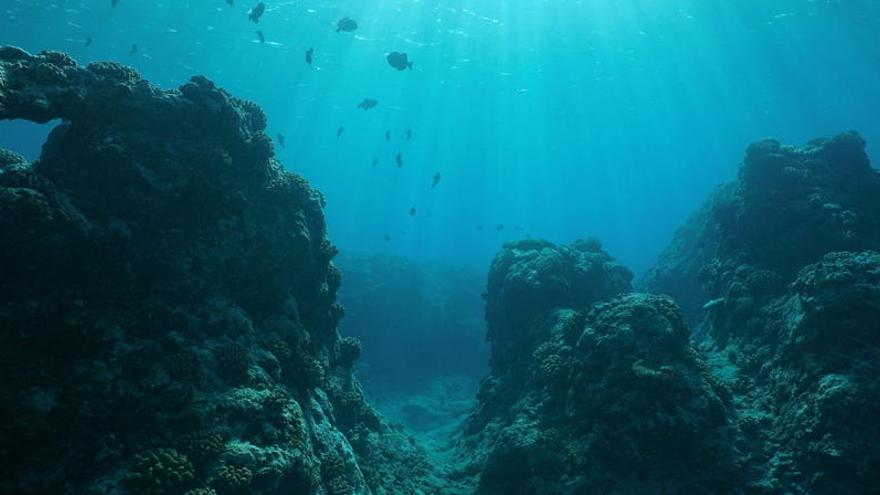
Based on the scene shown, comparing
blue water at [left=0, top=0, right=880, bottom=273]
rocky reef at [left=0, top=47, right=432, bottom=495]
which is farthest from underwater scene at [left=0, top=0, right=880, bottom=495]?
blue water at [left=0, top=0, right=880, bottom=273]

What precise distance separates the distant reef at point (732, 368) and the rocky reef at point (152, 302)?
5286 millimetres

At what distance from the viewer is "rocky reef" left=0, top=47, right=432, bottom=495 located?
693cm

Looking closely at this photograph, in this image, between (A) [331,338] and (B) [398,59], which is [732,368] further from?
(B) [398,59]

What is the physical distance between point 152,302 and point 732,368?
14.3 meters

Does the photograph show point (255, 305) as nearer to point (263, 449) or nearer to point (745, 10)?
point (263, 449)

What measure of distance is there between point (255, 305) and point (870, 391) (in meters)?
12.6

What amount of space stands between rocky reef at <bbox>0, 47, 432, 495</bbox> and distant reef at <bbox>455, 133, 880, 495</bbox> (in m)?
5.29

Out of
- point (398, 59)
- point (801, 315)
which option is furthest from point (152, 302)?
point (801, 315)

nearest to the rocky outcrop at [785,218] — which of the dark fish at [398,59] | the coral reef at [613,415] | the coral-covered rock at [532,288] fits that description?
the coral-covered rock at [532,288]

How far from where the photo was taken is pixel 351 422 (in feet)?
47.5

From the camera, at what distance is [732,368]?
13.3m

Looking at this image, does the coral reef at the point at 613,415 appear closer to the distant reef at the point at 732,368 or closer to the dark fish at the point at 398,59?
the distant reef at the point at 732,368

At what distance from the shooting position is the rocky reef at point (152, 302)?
6.93 metres

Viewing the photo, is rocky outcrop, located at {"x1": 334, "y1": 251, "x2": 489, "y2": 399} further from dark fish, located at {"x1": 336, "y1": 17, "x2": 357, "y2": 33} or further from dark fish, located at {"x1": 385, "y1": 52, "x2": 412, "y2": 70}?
dark fish, located at {"x1": 336, "y1": 17, "x2": 357, "y2": 33}
